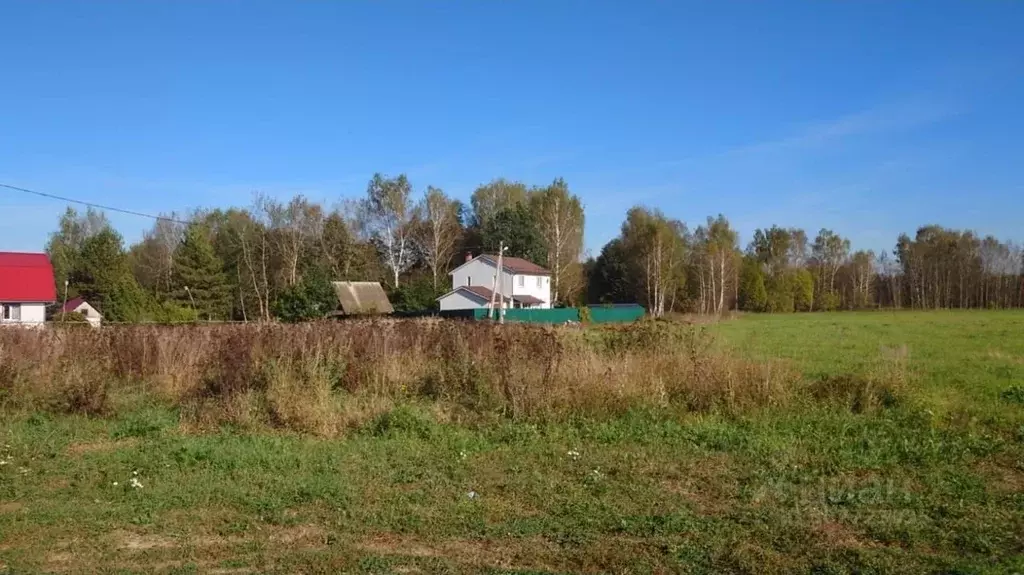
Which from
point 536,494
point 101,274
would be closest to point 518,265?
point 101,274

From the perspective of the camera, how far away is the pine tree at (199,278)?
179 ft

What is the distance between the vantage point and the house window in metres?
41.2

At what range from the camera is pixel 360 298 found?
175 ft

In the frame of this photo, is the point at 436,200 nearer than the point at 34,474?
No

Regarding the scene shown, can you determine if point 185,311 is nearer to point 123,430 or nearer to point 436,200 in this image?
point 436,200

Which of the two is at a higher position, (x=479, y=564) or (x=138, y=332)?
(x=138, y=332)

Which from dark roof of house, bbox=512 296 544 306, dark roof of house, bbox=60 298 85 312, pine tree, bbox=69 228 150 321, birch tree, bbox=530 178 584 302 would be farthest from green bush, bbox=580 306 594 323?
dark roof of house, bbox=60 298 85 312

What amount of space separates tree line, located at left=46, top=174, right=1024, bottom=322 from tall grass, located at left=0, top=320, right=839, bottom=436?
1314 inches

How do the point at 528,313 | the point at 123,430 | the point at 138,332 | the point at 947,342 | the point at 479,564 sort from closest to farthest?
the point at 479,564
the point at 123,430
the point at 138,332
the point at 947,342
the point at 528,313

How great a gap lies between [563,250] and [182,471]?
2530 inches

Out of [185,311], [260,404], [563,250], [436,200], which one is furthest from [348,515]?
[563,250]

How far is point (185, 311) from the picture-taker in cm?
4625

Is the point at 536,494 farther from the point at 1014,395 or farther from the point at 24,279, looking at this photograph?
the point at 24,279

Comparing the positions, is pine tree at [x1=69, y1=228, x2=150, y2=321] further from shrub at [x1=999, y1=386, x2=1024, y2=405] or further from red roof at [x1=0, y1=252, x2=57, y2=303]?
shrub at [x1=999, y1=386, x2=1024, y2=405]
